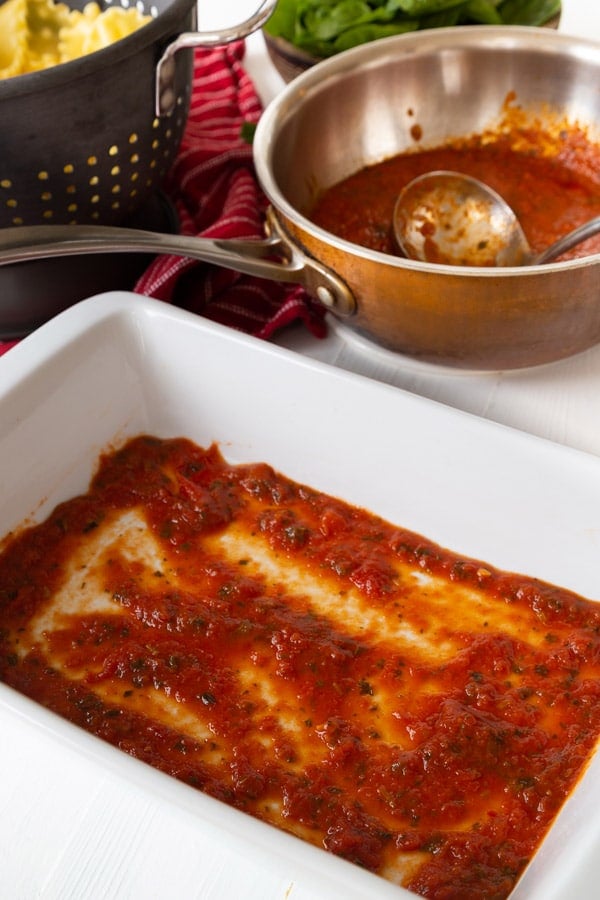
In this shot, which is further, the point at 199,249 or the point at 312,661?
the point at 199,249

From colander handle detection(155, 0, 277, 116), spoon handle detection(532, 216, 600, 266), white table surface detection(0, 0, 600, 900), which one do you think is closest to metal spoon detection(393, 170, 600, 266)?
spoon handle detection(532, 216, 600, 266)

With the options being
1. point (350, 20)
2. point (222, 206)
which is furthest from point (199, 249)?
point (350, 20)

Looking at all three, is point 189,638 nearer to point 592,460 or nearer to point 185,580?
point 185,580

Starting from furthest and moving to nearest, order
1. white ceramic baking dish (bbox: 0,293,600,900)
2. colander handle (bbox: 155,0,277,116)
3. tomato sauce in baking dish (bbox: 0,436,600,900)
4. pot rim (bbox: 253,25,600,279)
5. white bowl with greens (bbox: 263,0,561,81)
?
1. white bowl with greens (bbox: 263,0,561,81)
2. pot rim (bbox: 253,25,600,279)
3. colander handle (bbox: 155,0,277,116)
4. white ceramic baking dish (bbox: 0,293,600,900)
5. tomato sauce in baking dish (bbox: 0,436,600,900)

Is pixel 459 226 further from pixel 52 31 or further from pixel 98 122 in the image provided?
pixel 52 31

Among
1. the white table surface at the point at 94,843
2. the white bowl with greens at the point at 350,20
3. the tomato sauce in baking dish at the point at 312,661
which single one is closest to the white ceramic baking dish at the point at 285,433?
the tomato sauce in baking dish at the point at 312,661

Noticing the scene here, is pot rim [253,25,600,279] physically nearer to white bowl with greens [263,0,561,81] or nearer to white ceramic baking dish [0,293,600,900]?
white bowl with greens [263,0,561,81]

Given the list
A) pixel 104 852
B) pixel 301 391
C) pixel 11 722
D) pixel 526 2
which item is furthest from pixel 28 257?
pixel 526 2
